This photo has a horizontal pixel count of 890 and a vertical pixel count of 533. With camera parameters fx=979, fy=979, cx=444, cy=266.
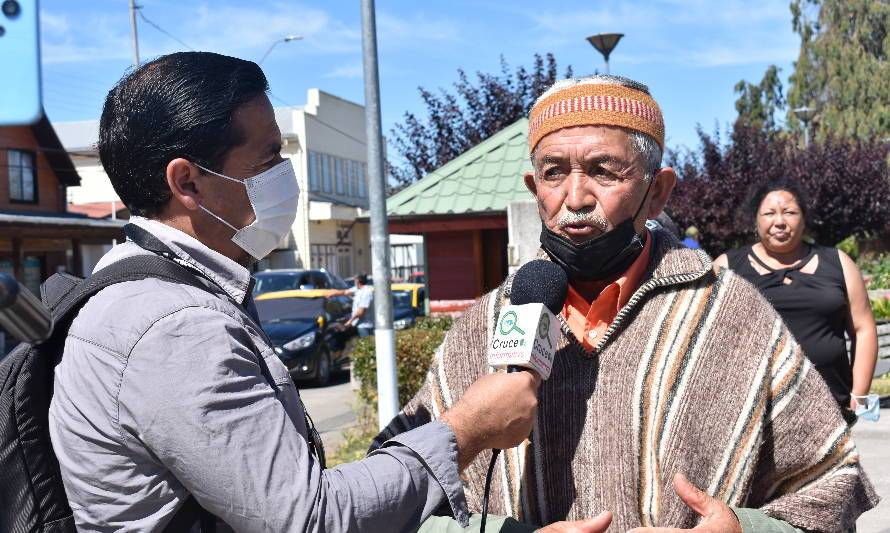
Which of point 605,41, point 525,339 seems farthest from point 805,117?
point 525,339

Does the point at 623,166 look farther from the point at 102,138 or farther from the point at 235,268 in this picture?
the point at 102,138

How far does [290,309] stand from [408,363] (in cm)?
725

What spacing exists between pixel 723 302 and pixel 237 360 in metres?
1.17

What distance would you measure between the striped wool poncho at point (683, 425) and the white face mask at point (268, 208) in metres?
0.56

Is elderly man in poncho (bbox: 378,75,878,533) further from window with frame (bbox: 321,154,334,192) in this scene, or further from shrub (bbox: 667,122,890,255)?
window with frame (bbox: 321,154,334,192)

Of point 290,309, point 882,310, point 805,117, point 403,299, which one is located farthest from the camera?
point 805,117

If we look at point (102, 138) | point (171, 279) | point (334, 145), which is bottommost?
point (171, 279)

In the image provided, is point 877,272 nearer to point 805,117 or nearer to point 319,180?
point 805,117

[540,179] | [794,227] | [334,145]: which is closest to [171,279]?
[540,179]

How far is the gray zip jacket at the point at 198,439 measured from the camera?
1.58 metres

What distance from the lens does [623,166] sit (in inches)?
92.3

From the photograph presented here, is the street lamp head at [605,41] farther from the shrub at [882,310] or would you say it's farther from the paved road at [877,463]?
the paved road at [877,463]

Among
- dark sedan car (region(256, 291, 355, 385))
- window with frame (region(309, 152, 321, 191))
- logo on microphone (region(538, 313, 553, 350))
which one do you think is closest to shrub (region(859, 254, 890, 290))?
dark sedan car (region(256, 291, 355, 385))

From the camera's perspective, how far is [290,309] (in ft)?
53.9
